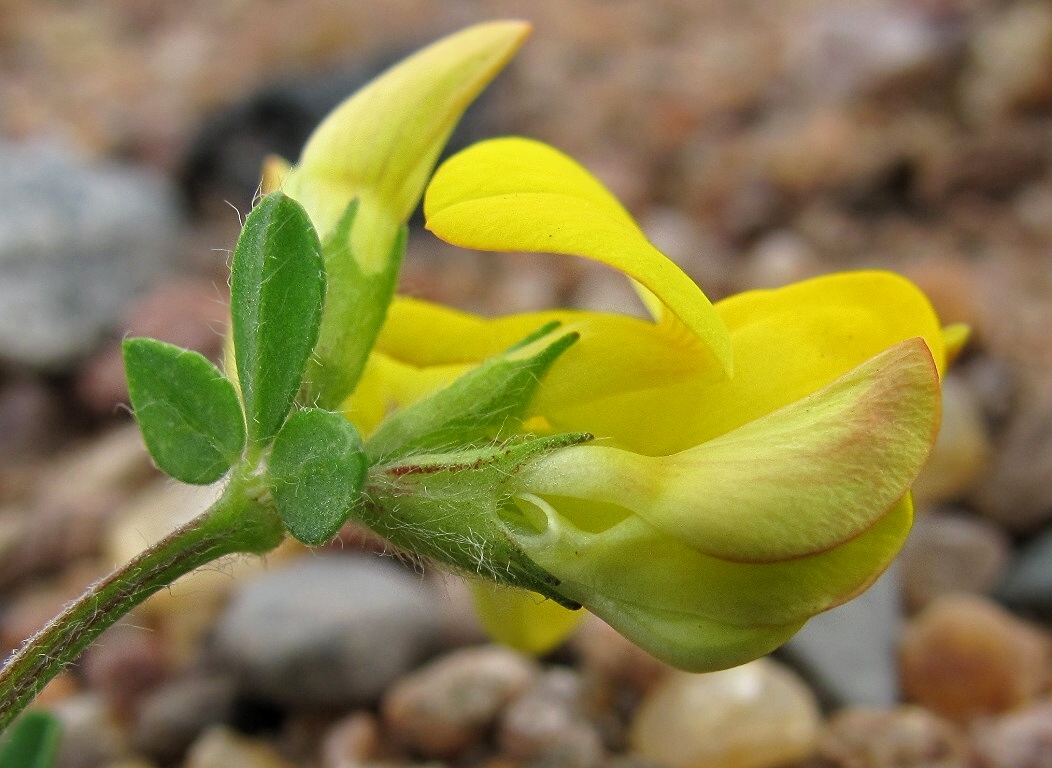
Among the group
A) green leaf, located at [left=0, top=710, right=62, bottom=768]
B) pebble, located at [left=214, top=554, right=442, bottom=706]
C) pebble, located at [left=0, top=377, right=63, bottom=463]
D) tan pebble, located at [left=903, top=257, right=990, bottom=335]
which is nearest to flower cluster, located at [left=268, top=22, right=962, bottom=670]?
green leaf, located at [left=0, top=710, right=62, bottom=768]

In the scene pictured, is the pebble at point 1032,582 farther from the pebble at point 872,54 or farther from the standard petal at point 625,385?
the pebble at point 872,54

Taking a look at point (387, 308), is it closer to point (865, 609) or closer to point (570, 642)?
point (570, 642)

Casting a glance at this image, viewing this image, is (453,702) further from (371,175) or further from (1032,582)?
(1032,582)

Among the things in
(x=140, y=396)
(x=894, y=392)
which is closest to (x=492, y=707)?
(x=140, y=396)

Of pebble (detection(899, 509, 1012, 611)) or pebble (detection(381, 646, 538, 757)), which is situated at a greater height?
pebble (detection(381, 646, 538, 757))

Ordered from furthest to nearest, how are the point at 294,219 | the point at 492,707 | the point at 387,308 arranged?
the point at 492,707 → the point at 387,308 → the point at 294,219

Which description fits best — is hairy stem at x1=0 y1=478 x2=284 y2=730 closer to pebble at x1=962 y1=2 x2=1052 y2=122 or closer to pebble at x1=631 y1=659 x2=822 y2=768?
pebble at x1=631 y1=659 x2=822 y2=768
